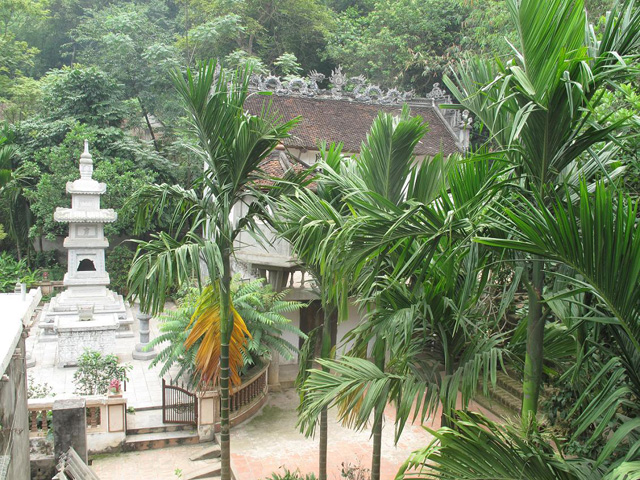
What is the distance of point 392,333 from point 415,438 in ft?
18.3

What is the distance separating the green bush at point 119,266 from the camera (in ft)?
58.2

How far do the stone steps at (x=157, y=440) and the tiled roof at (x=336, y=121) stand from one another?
8.09 metres

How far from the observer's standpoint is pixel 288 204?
416 cm

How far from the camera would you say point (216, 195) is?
4457 millimetres

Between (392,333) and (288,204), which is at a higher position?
(288,204)

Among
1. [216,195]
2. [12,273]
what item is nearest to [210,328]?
[216,195]

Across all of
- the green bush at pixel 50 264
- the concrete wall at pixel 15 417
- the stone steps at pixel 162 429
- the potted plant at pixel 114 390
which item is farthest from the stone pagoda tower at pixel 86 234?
the concrete wall at pixel 15 417

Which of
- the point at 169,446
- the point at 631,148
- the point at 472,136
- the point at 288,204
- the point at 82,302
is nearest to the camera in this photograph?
the point at 631,148

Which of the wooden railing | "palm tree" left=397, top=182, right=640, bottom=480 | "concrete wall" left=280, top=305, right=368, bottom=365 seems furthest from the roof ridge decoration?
"palm tree" left=397, top=182, right=640, bottom=480

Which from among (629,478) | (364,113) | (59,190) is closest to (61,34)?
(59,190)

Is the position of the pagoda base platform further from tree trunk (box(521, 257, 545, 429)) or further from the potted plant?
tree trunk (box(521, 257, 545, 429))

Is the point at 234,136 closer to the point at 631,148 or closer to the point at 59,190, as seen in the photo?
the point at 631,148

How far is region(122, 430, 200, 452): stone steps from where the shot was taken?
26.6 feet

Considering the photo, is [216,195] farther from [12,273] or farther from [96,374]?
[12,273]
